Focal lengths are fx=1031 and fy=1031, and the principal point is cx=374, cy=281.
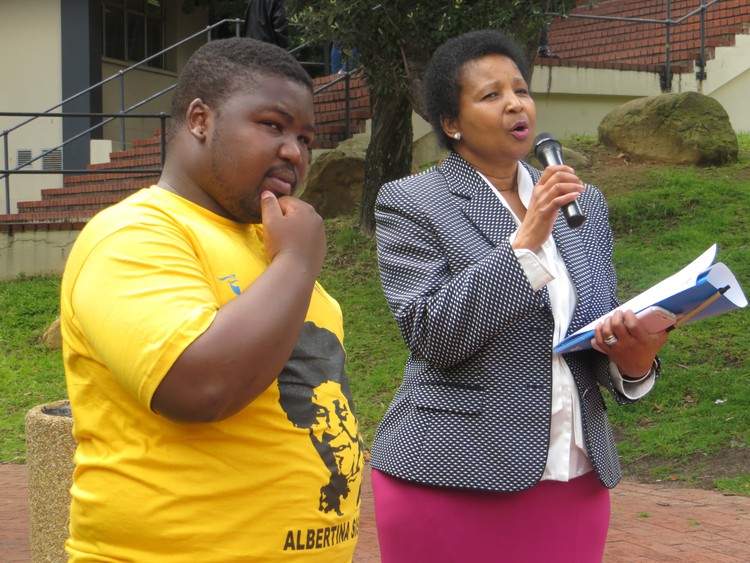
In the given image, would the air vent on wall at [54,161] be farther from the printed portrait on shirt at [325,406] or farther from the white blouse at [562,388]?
the printed portrait on shirt at [325,406]

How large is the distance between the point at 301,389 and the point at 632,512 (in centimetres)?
436

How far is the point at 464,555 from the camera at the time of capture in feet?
8.64

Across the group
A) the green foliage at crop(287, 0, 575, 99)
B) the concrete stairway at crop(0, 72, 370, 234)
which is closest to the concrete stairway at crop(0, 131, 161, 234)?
the concrete stairway at crop(0, 72, 370, 234)

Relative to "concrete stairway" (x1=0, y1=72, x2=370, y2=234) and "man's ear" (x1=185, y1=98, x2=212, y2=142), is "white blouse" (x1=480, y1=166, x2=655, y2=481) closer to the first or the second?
"man's ear" (x1=185, y1=98, x2=212, y2=142)

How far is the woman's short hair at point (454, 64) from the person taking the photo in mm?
2988

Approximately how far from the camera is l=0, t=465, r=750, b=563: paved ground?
515 cm

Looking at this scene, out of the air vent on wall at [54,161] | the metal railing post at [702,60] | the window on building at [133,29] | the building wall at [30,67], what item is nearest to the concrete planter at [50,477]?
the metal railing post at [702,60]

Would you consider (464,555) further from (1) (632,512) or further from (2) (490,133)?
(1) (632,512)

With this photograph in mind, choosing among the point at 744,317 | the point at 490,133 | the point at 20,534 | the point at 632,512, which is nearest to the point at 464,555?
the point at 490,133

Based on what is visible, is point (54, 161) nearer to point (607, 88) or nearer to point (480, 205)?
point (607, 88)

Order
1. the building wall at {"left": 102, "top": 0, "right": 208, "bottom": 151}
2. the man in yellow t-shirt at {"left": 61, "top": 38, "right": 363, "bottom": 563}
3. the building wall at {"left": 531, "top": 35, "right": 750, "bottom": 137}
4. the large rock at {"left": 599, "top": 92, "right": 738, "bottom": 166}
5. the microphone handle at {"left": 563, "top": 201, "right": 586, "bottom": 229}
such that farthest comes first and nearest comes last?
the building wall at {"left": 102, "top": 0, "right": 208, "bottom": 151}
the building wall at {"left": 531, "top": 35, "right": 750, "bottom": 137}
the large rock at {"left": 599, "top": 92, "right": 738, "bottom": 166}
the microphone handle at {"left": 563, "top": 201, "right": 586, "bottom": 229}
the man in yellow t-shirt at {"left": 61, "top": 38, "right": 363, "bottom": 563}

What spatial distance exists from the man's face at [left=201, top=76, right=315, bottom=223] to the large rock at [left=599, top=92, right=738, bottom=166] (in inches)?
423

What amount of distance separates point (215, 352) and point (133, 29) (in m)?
18.8

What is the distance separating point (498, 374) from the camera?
2.60 meters
